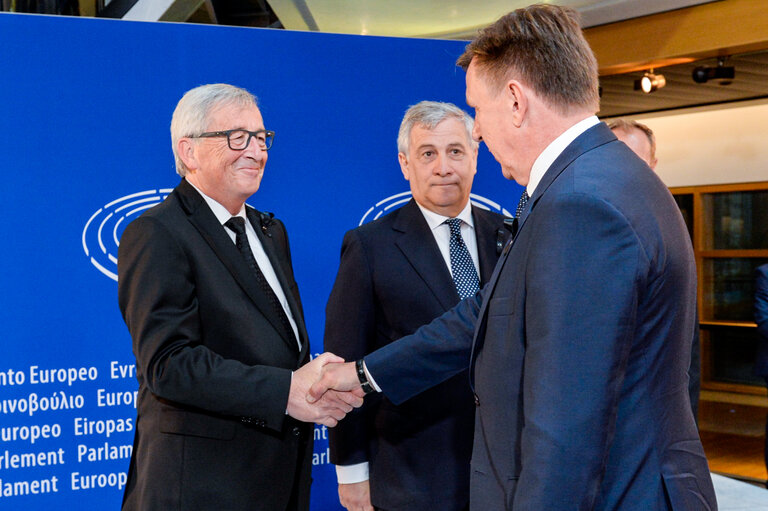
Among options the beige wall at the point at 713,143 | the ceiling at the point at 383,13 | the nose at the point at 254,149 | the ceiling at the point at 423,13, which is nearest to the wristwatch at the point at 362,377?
the nose at the point at 254,149

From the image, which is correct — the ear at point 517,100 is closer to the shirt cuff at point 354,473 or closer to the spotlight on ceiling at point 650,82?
the shirt cuff at point 354,473

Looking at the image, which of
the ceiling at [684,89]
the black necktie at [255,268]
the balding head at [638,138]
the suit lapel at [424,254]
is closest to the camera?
the black necktie at [255,268]

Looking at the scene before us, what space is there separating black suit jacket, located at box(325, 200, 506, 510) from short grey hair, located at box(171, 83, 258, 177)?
61 centimetres

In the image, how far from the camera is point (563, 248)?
1227 mm

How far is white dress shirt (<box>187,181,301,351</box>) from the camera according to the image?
7.38ft

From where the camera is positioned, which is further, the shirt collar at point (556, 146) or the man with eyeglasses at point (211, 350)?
the man with eyeglasses at point (211, 350)

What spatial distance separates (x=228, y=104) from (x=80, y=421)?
1.44 meters

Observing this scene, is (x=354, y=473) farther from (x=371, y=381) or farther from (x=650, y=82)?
(x=650, y=82)

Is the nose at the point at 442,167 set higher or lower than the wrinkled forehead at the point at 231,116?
lower

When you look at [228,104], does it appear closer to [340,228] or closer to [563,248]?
[340,228]

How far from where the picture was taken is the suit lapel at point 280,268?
2.32m

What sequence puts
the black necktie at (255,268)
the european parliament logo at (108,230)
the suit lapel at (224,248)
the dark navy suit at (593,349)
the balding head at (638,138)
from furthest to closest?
1. the balding head at (638,138)
2. the european parliament logo at (108,230)
3. the black necktie at (255,268)
4. the suit lapel at (224,248)
5. the dark navy suit at (593,349)

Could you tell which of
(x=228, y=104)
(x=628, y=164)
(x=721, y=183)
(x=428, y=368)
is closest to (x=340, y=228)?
(x=228, y=104)

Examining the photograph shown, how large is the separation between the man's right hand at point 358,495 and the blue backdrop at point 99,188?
71cm
